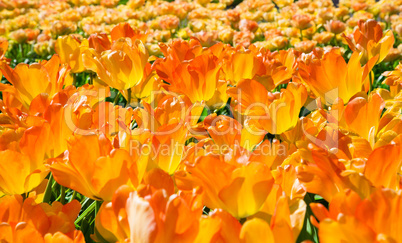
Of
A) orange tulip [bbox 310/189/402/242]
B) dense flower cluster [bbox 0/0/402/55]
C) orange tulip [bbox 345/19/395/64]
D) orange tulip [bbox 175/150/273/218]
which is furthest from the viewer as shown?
dense flower cluster [bbox 0/0/402/55]

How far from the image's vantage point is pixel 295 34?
3.82 metres

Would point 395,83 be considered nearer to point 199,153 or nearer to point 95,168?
point 199,153

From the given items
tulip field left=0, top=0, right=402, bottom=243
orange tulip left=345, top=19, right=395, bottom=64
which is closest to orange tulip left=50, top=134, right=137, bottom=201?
tulip field left=0, top=0, right=402, bottom=243

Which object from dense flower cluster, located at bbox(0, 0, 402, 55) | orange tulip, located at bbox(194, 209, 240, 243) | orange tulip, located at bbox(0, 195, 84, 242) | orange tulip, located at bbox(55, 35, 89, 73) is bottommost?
dense flower cluster, located at bbox(0, 0, 402, 55)

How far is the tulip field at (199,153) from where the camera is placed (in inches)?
23.6

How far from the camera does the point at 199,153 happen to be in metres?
0.83

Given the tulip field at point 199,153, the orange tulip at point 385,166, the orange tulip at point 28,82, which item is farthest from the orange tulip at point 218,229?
the orange tulip at point 28,82

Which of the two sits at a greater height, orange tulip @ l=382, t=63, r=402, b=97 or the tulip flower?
the tulip flower

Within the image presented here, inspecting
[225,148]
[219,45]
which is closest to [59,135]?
[225,148]

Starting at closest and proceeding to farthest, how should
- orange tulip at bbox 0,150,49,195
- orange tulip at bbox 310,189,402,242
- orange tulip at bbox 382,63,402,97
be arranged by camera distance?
orange tulip at bbox 310,189,402,242
orange tulip at bbox 0,150,49,195
orange tulip at bbox 382,63,402,97

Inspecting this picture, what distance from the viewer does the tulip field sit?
1.96 ft

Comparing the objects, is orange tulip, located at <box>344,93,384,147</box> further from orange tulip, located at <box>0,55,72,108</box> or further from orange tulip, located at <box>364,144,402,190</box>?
orange tulip, located at <box>0,55,72,108</box>

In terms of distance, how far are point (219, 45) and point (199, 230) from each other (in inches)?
38.9

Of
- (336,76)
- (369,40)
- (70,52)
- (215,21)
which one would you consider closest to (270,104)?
(336,76)
